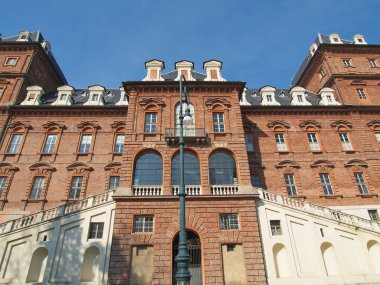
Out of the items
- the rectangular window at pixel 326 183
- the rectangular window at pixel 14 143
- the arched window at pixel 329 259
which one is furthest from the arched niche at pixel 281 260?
the rectangular window at pixel 14 143

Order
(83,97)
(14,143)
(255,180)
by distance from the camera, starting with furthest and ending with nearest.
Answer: (83,97)
(14,143)
(255,180)

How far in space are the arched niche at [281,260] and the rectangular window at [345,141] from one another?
14.5 metres

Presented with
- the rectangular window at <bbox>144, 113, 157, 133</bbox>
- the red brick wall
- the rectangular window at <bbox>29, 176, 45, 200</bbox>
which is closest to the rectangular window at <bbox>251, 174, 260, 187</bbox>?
the red brick wall

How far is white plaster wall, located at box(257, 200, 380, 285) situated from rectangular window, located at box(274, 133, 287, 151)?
918 cm

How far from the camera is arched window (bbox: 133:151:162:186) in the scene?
2033 cm

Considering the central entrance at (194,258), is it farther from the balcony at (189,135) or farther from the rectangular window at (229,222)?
the balcony at (189,135)

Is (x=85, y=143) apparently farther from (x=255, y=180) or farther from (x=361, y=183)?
(x=361, y=183)

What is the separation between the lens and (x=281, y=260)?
18.0m

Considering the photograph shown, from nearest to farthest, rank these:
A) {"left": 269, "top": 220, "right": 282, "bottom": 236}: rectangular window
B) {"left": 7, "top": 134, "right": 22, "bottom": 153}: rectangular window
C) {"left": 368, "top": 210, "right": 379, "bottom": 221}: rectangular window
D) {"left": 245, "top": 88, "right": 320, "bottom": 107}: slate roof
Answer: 1. {"left": 269, "top": 220, "right": 282, "bottom": 236}: rectangular window
2. {"left": 368, "top": 210, "right": 379, "bottom": 221}: rectangular window
3. {"left": 7, "top": 134, "right": 22, "bottom": 153}: rectangular window
4. {"left": 245, "top": 88, "right": 320, "bottom": 107}: slate roof

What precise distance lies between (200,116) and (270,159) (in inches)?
336

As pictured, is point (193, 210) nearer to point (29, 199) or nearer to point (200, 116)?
point (200, 116)

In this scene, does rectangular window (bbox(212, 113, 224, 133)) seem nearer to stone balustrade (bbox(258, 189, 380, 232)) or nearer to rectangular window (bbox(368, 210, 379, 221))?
stone balustrade (bbox(258, 189, 380, 232))

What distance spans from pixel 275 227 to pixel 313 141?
1251 centimetres

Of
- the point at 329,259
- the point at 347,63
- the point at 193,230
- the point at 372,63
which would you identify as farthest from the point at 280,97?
the point at 193,230
